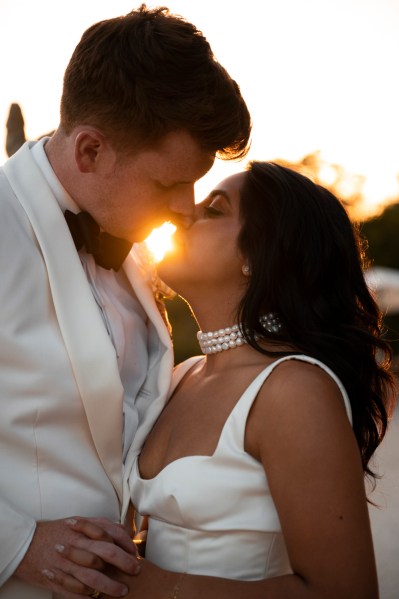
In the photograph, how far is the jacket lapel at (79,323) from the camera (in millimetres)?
2818

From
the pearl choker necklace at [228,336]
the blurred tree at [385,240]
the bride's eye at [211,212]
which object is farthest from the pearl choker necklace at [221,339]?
the blurred tree at [385,240]

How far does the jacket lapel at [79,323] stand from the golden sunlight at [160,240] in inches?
19.4

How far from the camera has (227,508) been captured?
273 cm

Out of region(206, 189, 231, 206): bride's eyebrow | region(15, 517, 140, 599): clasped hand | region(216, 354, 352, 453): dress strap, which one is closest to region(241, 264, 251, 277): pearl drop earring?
region(206, 189, 231, 206): bride's eyebrow

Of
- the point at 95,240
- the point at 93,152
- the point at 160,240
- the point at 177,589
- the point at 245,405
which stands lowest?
the point at 177,589

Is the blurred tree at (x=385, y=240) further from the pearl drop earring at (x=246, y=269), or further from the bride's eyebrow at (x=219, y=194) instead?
the pearl drop earring at (x=246, y=269)

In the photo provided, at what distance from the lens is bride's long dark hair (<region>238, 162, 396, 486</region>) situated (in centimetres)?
303

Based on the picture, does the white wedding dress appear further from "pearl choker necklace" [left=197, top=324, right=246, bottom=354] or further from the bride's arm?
"pearl choker necklace" [left=197, top=324, right=246, bottom=354]

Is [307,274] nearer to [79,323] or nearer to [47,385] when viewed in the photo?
[79,323]

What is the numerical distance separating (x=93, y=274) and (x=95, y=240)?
0.70ft

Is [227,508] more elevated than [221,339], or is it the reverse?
[221,339]

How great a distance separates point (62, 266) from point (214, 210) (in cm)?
72

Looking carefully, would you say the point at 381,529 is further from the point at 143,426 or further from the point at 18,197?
the point at 18,197

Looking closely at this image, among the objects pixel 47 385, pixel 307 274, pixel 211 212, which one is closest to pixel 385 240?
pixel 211 212
